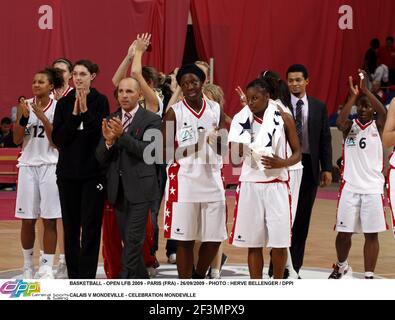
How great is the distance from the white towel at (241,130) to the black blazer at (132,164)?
2.11 feet

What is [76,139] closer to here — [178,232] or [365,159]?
[178,232]

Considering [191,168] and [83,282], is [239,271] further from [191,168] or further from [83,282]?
[83,282]

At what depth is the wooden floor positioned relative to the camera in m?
10.1

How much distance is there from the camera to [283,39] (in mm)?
20984

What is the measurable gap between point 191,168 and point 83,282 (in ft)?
5.10

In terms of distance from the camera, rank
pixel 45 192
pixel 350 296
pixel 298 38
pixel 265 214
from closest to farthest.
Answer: pixel 350 296 < pixel 265 214 < pixel 45 192 < pixel 298 38

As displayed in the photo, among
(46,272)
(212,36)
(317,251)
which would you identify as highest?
(212,36)

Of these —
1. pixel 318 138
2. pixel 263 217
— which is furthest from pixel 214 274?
pixel 318 138

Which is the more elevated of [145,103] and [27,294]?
[145,103]

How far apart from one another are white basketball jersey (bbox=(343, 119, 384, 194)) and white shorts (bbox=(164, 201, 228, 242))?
1.65 metres

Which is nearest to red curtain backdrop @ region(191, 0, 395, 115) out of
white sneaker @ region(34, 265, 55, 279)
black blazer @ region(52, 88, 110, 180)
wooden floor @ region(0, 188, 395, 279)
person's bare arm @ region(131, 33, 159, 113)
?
wooden floor @ region(0, 188, 395, 279)

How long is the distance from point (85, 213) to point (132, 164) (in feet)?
1.99

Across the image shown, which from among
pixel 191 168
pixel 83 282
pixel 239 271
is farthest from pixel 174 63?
pixel 83 282

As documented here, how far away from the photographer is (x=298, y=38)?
2111 cm
